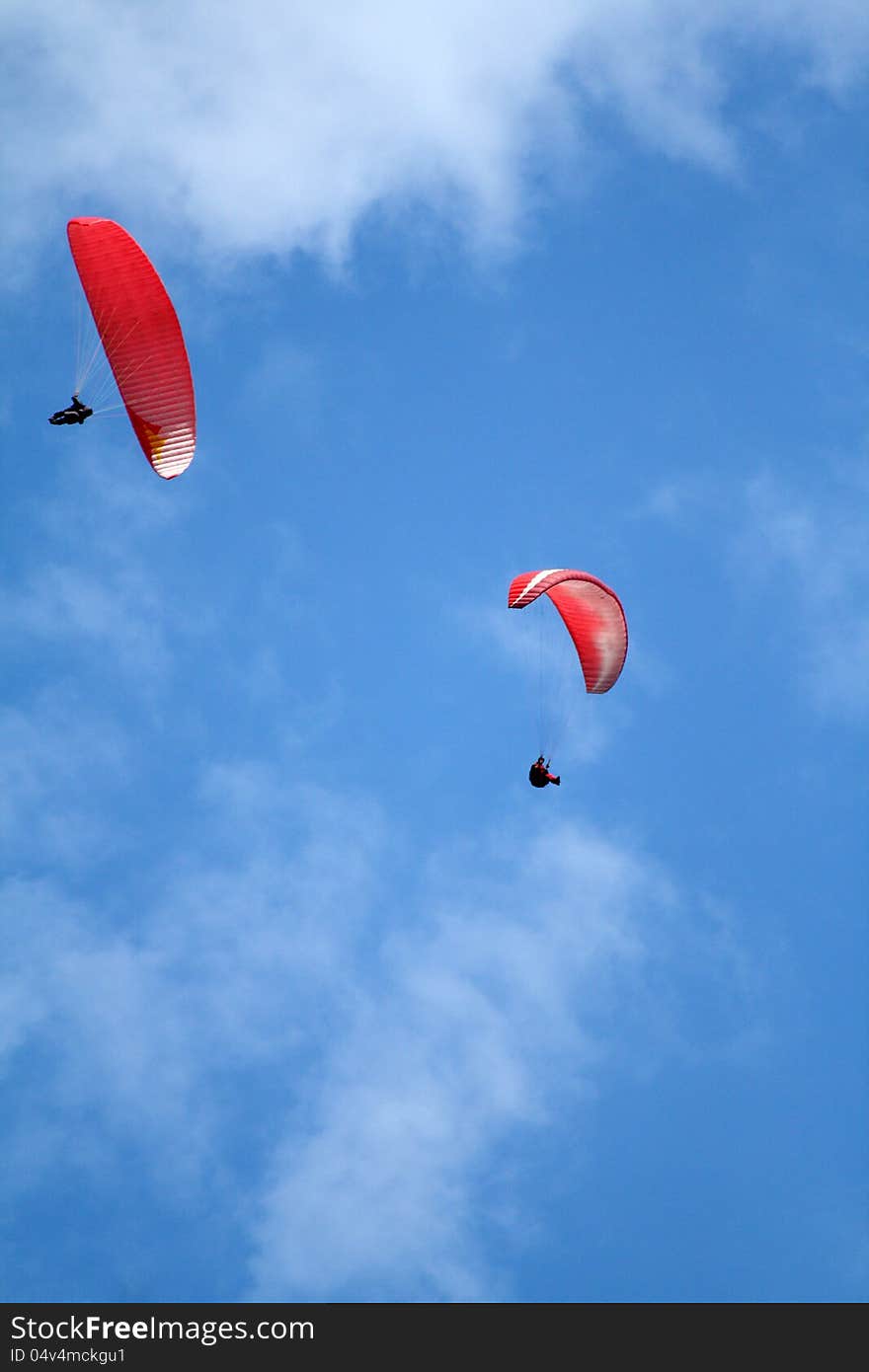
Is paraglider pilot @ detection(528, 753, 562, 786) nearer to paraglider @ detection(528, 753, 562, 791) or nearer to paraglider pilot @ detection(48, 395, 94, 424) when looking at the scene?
paraglider @ detection(528, 753, 562, 791)

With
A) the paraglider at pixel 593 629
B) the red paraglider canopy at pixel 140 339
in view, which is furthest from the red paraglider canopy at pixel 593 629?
the red paraglider canopy at pixel 140 339

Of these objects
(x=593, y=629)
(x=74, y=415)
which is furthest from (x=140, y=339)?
(x=593, y=629)

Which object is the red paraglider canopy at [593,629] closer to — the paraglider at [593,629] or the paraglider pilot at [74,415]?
the paraglider at [593,629]

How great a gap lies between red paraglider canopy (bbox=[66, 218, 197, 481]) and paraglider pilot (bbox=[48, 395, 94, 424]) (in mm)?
1231

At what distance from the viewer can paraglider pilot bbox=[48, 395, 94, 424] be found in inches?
1848

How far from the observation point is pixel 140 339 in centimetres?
4847

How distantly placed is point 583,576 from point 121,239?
1464cm

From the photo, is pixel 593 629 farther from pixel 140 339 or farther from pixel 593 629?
pixel 140 339

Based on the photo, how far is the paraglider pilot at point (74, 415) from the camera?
154 ft

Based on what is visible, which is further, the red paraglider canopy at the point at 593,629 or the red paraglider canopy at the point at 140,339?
the red paraglider canopy at the point at 593,629

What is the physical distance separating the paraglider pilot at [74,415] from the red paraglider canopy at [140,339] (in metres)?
1.23

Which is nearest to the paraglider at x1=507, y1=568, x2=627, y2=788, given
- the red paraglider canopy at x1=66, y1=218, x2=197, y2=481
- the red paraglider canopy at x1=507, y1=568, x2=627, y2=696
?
the red paraglider canopy at x1=507, y1=568, x2=627, y2=696
